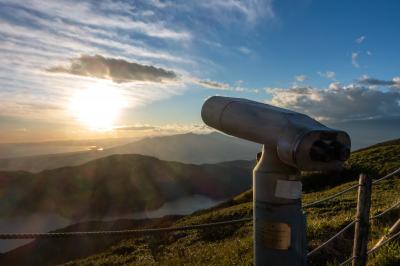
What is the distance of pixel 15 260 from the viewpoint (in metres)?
84.1

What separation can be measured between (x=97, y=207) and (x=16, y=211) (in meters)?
37.8

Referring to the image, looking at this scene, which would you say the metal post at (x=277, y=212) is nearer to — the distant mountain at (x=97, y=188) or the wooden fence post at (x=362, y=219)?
the wooden fence post at (x=362, y=219)

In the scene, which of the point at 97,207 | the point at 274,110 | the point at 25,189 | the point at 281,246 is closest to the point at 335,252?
the point at 281,246

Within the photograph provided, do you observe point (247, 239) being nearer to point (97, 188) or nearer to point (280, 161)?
point (280, 161)

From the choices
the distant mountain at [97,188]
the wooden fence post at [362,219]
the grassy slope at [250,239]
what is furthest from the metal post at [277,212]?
the distant mountain at [97,188]

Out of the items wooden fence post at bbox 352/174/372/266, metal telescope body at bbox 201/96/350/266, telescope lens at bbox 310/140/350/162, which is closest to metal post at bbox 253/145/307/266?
metal telescope body at bbox 201/96/350/266

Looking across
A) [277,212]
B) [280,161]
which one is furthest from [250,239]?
[280,161]

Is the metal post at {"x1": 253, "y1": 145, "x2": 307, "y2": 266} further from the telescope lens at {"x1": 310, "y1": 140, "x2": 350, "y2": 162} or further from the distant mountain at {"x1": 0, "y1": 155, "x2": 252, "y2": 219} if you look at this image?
the distant mountain at {"x1": 0, "y1": 155, "x2": 252, "y2": 219}

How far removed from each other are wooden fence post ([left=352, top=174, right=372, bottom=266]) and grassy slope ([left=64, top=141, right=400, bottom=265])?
482 millimetres

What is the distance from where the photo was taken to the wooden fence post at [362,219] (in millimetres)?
5211

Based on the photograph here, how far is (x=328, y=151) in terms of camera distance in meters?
2.83

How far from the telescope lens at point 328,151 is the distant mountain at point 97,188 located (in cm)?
13210

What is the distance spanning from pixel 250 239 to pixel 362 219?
433 centimetres

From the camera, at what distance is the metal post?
10.1 ft
